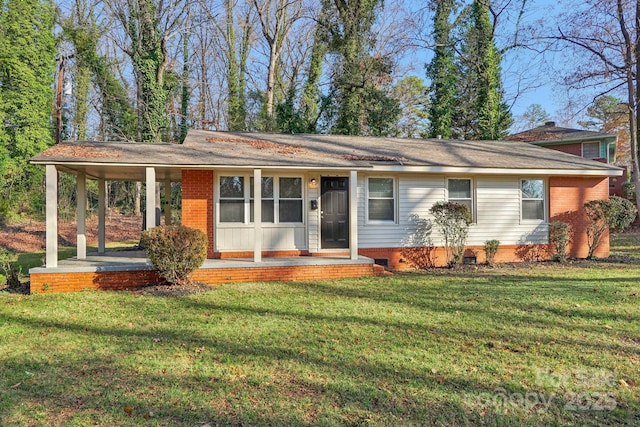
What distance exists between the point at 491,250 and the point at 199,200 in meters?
7.76

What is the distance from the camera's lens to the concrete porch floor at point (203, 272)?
24.8ft

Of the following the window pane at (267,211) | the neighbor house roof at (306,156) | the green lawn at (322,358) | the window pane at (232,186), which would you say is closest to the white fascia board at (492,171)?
the neighbor house roof at (306,156)

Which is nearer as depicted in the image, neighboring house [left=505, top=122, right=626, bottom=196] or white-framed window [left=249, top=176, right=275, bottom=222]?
A: white-framed window [left=249, top=176, right=275, bottom=222]

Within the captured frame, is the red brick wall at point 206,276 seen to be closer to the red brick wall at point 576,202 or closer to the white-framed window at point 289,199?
the white-framed window at point 289,199

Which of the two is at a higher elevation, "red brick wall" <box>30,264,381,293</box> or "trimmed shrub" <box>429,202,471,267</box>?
"trimmed shrub" <box>429,202,471,267</box>

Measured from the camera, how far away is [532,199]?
11.4 meters

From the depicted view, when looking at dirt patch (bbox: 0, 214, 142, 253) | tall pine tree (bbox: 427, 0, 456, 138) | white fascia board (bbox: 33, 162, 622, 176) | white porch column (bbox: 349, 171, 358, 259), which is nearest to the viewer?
white fascia board (bbox: 33, 162, 622, 176)

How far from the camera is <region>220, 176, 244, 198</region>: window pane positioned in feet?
31.4

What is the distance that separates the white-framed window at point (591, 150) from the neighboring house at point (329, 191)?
1604 cm

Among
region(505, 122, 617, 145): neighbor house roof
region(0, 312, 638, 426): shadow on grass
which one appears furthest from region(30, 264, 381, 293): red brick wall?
region(505, 122, 617, 145): neighbor house roof

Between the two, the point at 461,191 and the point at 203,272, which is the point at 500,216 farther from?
the point at 203,272

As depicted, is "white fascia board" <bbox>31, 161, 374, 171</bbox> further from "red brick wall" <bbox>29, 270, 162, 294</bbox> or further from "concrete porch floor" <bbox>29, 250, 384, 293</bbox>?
"red brick wall" <bbox>29, 270, 162, 294</bbox>

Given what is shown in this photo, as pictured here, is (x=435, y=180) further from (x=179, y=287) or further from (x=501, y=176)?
(x=179, y=287)

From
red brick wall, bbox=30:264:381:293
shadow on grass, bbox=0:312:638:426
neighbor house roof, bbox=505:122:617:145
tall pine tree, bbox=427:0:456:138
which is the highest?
tall pine tree, bbox=427:0:456:138
